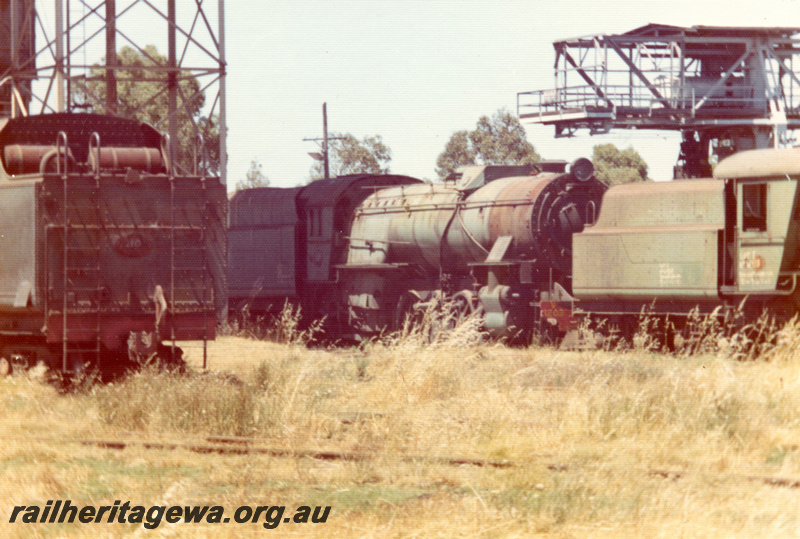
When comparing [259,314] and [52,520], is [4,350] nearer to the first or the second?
[52,520]

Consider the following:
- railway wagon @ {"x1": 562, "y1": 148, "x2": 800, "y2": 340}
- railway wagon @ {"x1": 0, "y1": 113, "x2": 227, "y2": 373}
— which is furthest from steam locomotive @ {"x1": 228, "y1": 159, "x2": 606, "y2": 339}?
railway wagon @ {"x1": 0, "y1": 113, "x2": 227, "y2": 373}

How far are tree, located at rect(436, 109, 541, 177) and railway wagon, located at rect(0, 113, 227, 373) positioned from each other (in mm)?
53483

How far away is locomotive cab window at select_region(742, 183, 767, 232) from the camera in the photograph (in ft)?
56.9

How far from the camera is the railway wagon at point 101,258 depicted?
1361 cm

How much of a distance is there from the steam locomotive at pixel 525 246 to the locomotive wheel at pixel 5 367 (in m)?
7.07

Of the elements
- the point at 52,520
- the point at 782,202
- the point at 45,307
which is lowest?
the point at 52,520

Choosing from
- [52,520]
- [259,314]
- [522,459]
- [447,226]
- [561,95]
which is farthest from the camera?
[561,95]

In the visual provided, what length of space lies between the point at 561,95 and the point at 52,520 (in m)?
41.6

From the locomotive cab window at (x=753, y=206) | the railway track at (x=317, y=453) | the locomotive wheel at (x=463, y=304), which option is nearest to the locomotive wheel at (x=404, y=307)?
the locomotive wheel at (x=463, y=304)

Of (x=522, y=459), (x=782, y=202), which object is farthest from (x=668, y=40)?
(x=522, y=459)

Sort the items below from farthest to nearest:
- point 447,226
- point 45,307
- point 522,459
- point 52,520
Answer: point 447,226
point 45,307
point 522,459
point 52,520

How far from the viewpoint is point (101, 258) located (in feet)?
45.5

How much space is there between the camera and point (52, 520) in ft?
24.6

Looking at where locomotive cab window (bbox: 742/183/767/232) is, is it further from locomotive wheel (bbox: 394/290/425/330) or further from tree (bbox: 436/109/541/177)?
tree (bbox: 436/109/541/177)
